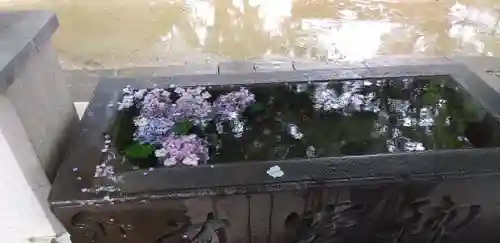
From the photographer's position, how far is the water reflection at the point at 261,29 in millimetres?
2311

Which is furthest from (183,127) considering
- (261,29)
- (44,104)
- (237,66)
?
(261,29)

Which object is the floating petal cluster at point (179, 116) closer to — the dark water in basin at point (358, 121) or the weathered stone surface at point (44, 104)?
the dark water in basin at point (358, 121)

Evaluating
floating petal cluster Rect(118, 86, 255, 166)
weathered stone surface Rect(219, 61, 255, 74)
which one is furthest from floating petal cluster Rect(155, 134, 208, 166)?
weathered stone surface Rect(219, 61, 255, 74)

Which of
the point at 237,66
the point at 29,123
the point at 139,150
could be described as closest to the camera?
the point at 29,123

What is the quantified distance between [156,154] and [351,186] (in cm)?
43

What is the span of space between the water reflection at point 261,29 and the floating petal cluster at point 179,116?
1027 mm

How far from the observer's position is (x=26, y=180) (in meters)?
0.93

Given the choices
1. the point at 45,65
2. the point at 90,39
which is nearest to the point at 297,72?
the point at 45,65

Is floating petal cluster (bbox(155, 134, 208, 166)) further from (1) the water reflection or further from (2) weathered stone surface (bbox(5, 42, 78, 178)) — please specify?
(1) the water reflection

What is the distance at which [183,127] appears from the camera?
1.12 metres

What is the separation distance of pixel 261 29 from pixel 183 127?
1565 mm

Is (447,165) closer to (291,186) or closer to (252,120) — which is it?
(291,186)

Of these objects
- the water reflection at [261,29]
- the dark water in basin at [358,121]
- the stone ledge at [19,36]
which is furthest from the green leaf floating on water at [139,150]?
the water reflection at [261,29]

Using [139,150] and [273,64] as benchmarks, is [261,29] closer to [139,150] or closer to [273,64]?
[273,64]
